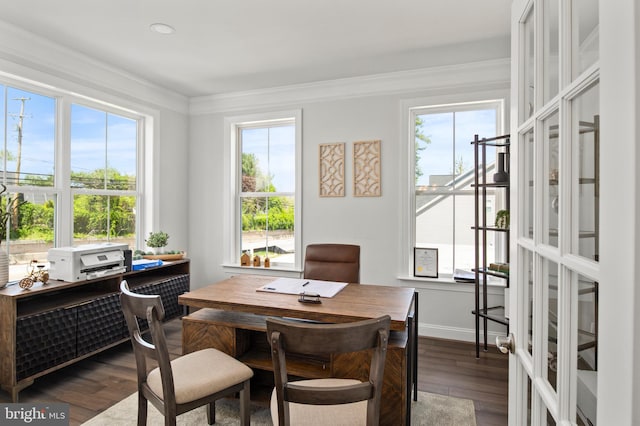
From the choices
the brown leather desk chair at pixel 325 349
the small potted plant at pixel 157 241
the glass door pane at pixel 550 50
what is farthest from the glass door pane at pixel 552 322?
the small potted plant at pixel 157 241

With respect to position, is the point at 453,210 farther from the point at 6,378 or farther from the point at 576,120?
the point at 6,378

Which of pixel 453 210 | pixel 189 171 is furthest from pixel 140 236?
pixel 453 210

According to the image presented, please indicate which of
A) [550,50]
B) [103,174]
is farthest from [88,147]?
[550,50]

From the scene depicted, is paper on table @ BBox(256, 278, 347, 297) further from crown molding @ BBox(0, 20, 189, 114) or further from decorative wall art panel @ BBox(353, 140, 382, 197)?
crown molding @ BBox(0, 20, 189, 114)

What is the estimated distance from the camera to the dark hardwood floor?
2.39 metres

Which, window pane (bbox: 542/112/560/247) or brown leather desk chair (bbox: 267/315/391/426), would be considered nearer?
window pane (bbox: 542/112/560/247)

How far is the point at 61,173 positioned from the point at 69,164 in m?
0.11

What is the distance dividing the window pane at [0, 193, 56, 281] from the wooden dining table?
5.86 ft

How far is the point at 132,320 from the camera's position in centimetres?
176

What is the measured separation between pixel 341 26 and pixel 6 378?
3.40 metres

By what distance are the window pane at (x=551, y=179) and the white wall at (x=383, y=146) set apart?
2895mm

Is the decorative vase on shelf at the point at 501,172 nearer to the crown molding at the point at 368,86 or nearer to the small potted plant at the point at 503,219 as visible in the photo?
the small potted plant at the point at 503,219

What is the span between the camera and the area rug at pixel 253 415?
2.20 meters

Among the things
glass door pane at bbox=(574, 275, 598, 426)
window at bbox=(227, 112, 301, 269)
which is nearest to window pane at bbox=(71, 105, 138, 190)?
window at bbox=(227, 112, 301, 269)
